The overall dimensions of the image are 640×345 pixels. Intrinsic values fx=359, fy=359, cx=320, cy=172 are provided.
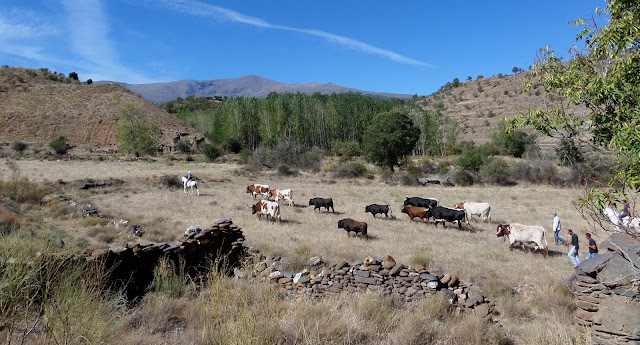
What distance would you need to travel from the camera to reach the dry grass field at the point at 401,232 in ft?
26.3

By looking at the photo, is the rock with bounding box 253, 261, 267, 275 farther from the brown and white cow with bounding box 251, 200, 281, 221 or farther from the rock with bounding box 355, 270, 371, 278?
the brown and white cow with bounding box 251, 200, 281, 221

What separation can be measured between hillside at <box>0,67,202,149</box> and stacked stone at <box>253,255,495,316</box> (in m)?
63.8

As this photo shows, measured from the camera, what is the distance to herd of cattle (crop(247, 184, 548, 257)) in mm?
12729

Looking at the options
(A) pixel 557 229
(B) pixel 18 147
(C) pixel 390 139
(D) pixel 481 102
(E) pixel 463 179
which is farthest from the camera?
(D) pixel 481 102

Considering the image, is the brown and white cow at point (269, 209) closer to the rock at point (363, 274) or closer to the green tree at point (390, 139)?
the rock at point (363, 274)

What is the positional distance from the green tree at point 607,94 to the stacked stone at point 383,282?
348 cm

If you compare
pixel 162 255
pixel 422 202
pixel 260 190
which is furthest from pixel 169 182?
pixel 162 255

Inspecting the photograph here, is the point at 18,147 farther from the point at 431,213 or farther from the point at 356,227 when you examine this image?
the point at 431,213

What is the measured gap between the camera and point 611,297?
550 centimetres

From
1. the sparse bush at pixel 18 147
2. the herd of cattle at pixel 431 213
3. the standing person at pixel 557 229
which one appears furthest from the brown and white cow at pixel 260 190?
the sparse bush at pixel 18 147

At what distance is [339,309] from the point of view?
6.41m

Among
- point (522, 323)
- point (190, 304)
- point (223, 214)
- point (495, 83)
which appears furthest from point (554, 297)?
point (495, 83)

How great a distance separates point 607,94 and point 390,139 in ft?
112

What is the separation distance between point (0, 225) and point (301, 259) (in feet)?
34.0
